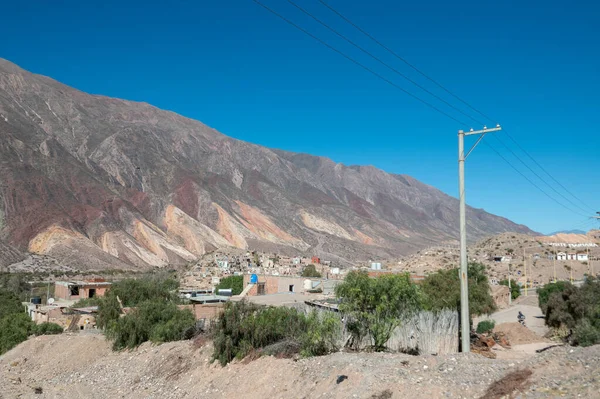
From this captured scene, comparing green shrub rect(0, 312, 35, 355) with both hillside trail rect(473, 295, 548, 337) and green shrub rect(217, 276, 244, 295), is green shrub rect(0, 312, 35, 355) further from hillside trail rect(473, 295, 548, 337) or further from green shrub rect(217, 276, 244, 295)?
hillside trail rect(473, 295, 548, 337)

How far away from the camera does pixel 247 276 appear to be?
182 ft

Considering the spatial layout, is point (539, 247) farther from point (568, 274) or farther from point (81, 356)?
point (81, 356)

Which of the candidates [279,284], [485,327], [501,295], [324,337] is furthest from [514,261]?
[324,337]

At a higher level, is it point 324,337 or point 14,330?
point 324,337

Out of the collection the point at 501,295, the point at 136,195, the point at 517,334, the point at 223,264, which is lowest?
the point at 517,334

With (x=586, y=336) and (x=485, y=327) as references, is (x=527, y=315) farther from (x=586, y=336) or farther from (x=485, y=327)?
(x=586, y=336)

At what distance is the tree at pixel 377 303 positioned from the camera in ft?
55.2

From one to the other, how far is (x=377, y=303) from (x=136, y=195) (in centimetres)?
12227

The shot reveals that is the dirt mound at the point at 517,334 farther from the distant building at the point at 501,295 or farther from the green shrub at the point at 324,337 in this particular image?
the green shrub at the point at 324,337

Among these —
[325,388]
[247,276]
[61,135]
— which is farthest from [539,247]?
[61,135]

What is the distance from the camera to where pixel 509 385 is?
10578 mm

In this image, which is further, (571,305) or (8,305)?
(8,305)

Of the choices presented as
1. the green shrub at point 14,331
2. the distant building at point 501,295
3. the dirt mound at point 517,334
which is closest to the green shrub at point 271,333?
the dirt mound at point 517,334

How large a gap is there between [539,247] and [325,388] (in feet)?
248
